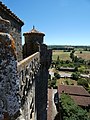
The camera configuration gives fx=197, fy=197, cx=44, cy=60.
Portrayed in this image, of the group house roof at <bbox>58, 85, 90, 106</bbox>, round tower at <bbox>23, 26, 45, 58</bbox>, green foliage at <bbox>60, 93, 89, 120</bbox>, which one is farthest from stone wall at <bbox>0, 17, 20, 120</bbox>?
house roof at <bbox>58, 85, 90, 106</bbox>

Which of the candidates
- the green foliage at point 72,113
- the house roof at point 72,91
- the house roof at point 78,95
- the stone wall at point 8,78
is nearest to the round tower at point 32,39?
the stone wall at point 8,78

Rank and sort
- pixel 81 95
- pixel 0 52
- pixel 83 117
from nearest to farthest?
pixel 0 52, pixel 83 117, pixel 81 95

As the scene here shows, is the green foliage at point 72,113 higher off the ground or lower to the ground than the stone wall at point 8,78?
lower

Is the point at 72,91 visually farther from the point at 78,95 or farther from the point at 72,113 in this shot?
the point at 72,113

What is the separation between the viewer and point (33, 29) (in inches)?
584

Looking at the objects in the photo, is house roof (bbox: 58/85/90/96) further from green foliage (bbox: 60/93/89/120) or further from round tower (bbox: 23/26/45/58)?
round tower (bbox: 23/26/45/58)

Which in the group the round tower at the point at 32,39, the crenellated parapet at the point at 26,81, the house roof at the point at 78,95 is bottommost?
the house roof at the point at 78,95

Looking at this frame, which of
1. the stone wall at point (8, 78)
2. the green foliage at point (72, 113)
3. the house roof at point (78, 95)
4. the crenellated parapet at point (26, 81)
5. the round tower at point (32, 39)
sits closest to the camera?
the stone wall at point (8, 78)

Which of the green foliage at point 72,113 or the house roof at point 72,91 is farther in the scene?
the house roof at point 72,91

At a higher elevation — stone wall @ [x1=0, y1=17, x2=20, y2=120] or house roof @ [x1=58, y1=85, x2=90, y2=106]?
stone wall @ [x1=0, y1=17, x2=20, y2=120]

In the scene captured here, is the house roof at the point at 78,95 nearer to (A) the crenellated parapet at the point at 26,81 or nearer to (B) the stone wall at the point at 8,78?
(A) the crenellated parapet at the point at 26,81

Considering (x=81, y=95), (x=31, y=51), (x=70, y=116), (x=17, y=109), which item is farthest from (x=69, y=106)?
(x=17, y=109)

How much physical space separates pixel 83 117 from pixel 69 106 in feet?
13.7

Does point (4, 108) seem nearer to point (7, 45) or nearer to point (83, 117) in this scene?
point (7, 45)
